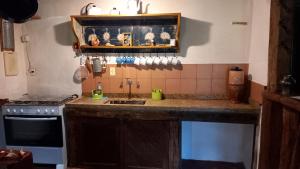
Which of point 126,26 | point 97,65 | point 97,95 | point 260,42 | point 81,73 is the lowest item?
point 97,95

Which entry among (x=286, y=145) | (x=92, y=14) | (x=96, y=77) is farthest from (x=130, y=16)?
(x=286, y=145)

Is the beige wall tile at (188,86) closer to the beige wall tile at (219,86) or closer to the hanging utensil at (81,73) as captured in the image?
the beige wall tile at (219,86)

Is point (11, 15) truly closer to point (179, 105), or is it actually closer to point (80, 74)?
point (80, 74)

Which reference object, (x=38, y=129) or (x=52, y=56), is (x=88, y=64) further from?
(x=38, y=129)

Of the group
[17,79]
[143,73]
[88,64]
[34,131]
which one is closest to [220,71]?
[143,73]

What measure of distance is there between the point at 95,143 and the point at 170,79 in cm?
119

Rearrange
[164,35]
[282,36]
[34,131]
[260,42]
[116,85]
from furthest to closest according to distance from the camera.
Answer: [116,85], [164,35], [34,131], [260,42], [282,36]

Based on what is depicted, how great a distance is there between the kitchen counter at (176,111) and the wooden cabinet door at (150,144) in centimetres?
10

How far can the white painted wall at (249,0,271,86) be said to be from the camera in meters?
2.14

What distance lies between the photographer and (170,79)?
2.84m

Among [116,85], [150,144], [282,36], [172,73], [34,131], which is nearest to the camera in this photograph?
[282,36]

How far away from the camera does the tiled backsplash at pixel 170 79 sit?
109 inches

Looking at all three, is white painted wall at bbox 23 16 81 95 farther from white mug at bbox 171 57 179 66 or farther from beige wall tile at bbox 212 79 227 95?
beige wall tile at bbox 212 79 227 95

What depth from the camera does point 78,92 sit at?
9.88 feet
